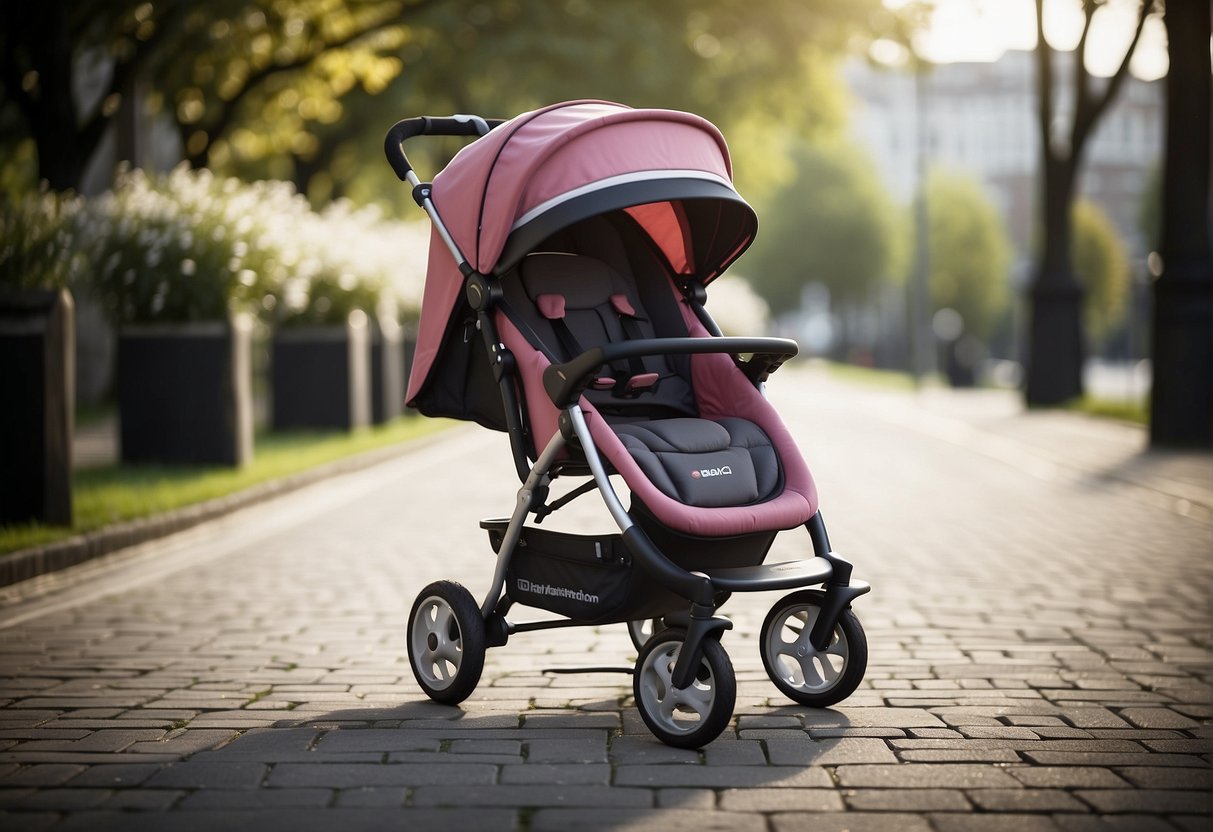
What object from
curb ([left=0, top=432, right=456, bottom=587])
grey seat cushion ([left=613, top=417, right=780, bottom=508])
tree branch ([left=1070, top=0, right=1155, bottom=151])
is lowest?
curb ([left=0, top=432, right=456, bottom=587])

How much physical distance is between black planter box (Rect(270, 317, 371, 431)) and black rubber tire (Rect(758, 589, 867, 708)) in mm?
13380

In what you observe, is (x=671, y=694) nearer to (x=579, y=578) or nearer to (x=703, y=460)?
(x=579, y=578)

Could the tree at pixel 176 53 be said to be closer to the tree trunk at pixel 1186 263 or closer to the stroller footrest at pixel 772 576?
the tree trunk at pixel 1186 263

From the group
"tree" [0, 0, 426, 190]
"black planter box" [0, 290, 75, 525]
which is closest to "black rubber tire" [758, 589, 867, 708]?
"black planter box" [0, 290, 75, 525]

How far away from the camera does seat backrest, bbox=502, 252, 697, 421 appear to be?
6.00m

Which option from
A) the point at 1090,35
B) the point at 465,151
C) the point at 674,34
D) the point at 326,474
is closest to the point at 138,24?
the point at 326,474

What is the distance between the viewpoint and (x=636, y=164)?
5.70m

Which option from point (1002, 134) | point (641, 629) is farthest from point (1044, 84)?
point (1002, 134)

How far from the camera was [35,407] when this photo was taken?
9.36m

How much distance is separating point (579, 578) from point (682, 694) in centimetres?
63

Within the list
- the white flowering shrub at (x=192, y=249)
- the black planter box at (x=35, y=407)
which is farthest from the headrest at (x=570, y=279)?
the white flowering shrub at (x=192, y=249)

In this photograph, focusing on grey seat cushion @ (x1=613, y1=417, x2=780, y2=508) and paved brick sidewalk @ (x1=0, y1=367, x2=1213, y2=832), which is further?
grey seat cushion @ (x1=613, y1=417, x2=780, y2=508)

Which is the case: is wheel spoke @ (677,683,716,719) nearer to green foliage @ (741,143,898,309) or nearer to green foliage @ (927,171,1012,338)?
green foliage @ (741,143,898,309)

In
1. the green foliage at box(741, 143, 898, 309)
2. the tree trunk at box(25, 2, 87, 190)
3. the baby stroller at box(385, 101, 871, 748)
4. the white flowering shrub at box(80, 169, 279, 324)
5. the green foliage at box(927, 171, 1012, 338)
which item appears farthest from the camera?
the green foliage at box(927, 171, 1012, 338)
